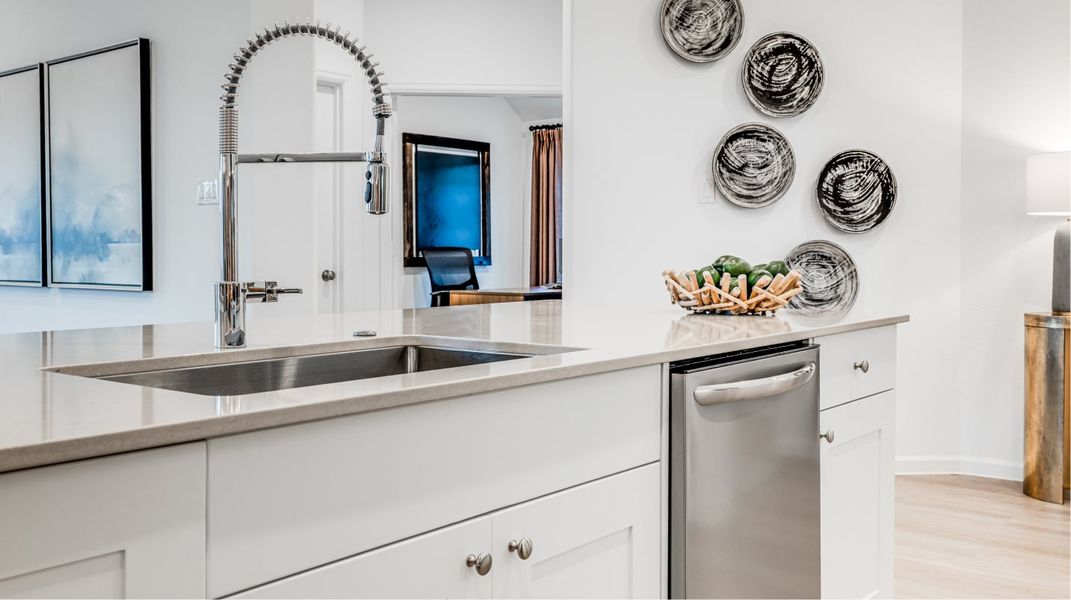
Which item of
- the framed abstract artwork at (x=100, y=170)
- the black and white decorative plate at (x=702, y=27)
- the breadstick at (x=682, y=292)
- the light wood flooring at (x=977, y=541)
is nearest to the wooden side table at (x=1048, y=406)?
the light wood flooring at (x=977, y=541)

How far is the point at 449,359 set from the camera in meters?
1.55

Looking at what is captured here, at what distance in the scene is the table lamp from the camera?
343 centimetres

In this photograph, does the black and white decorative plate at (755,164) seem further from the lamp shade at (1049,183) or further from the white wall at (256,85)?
the white wall at (256,85)

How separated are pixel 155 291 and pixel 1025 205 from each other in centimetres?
404

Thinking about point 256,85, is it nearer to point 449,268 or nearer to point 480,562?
point 449,268

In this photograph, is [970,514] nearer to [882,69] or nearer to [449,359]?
[882,69]

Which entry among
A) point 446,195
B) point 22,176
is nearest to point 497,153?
point 446,195

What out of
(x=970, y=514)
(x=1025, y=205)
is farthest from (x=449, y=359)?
(x=1025, y=205)

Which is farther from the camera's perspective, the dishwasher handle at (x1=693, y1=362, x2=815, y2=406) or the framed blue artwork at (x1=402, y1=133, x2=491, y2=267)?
the framed blue artwork at (x1=402, y1=133, x2=491, y2=267)

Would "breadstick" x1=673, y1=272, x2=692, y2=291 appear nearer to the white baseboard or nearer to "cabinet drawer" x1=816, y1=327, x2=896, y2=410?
"cabinet drawer" x1=816, y1=327, x2=896, y2=410

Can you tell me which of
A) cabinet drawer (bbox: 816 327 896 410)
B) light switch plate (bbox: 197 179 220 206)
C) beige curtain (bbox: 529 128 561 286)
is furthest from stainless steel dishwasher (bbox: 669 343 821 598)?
beige curtain (bbox: 529 128 561 286)

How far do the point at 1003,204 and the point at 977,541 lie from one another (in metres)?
1.60

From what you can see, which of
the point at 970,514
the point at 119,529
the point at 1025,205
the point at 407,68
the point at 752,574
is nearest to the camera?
the point at 119,529

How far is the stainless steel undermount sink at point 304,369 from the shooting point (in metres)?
1.25
